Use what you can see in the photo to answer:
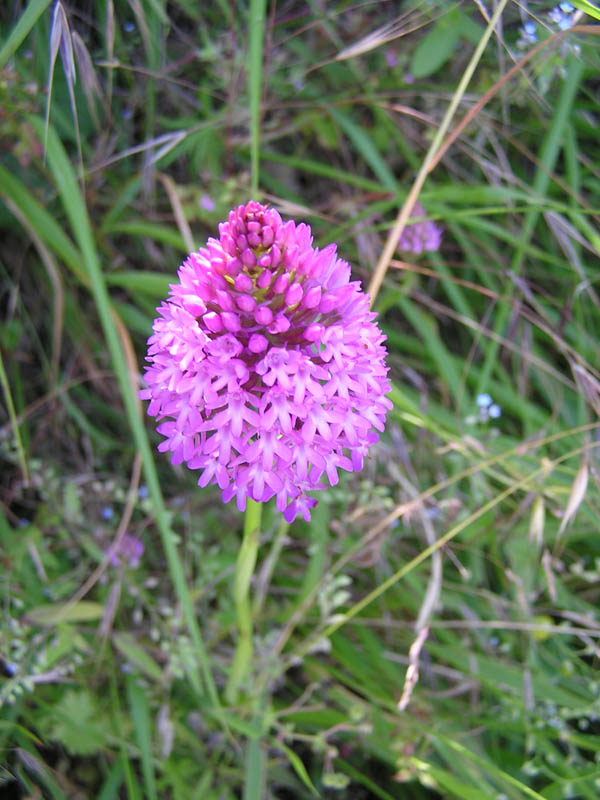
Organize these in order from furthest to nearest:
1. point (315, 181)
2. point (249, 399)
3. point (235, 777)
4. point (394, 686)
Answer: point (315, 181)
point (394, 686)
point (235, 777)
point (249, 399)

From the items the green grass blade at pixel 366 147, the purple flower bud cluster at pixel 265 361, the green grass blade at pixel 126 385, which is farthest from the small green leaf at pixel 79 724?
the green grass blade at pixel 366 147

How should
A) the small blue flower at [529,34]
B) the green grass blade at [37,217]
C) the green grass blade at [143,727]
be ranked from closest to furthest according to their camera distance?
the green grass blade at [143,727]
the small blue flower at [529,34]
the green grass blade at [37,217]

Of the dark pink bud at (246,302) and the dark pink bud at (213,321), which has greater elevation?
the dark pink bud at (246,302)

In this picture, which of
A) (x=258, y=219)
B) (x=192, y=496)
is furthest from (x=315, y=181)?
(x=258, y=219)

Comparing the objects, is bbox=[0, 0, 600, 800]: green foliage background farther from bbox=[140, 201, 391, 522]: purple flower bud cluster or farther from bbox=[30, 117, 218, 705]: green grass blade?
bbox=[140, 201, 391, 522]: purple flower bud cluster

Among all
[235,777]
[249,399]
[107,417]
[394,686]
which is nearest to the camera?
[249,399]

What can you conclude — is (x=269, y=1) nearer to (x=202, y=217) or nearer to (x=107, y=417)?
(x=202, y=217)

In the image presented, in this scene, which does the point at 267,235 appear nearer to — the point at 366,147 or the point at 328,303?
the point at 328,303

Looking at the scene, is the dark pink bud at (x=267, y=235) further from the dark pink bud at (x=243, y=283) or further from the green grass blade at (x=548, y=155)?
the green grass blade at (x=548, y=155)
